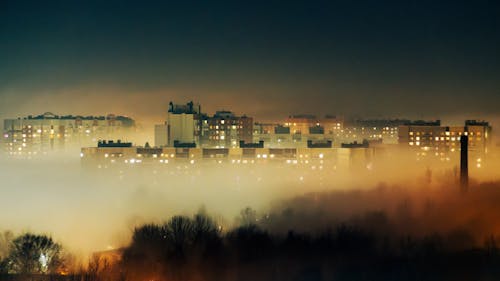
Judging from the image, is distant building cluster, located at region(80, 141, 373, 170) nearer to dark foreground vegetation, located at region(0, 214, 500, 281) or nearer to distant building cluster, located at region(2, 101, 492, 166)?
distant building cluster, located at region(2, 101, 492, 166)

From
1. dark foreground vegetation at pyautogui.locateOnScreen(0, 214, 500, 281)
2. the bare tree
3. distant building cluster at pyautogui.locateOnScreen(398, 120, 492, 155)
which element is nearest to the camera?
dark foreground vegetation at pyautogui.locateOnScreen(0, 214, 500, 281)

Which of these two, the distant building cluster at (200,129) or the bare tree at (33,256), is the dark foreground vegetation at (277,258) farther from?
the distant building cluster at (200,129)

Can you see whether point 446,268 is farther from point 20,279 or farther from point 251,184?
point 251,184

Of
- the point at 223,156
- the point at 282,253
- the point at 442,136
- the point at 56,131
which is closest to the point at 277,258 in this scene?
the point at 282,253

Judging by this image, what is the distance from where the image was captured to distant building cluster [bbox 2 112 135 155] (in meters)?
24.9

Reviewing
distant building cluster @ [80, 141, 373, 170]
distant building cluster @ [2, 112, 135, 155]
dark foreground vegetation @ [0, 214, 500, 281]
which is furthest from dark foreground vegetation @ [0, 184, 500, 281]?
distant building cluster @ [2, 112, 135, 155]

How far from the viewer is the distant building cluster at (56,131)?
24891mm

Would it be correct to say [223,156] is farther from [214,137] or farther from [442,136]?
[442,136]

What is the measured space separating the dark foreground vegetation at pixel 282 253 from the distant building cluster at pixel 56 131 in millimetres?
11225

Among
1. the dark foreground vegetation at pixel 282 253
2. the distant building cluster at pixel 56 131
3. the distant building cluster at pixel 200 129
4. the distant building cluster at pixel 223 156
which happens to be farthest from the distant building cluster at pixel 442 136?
the distant building cluster at pixel 56 131

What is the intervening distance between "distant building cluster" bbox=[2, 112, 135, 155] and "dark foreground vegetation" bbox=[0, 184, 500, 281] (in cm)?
1123

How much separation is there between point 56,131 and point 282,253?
15.0 m

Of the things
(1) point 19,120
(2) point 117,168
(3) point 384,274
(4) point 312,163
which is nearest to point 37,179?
(2) point 117,168

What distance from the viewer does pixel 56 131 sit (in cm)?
2545
